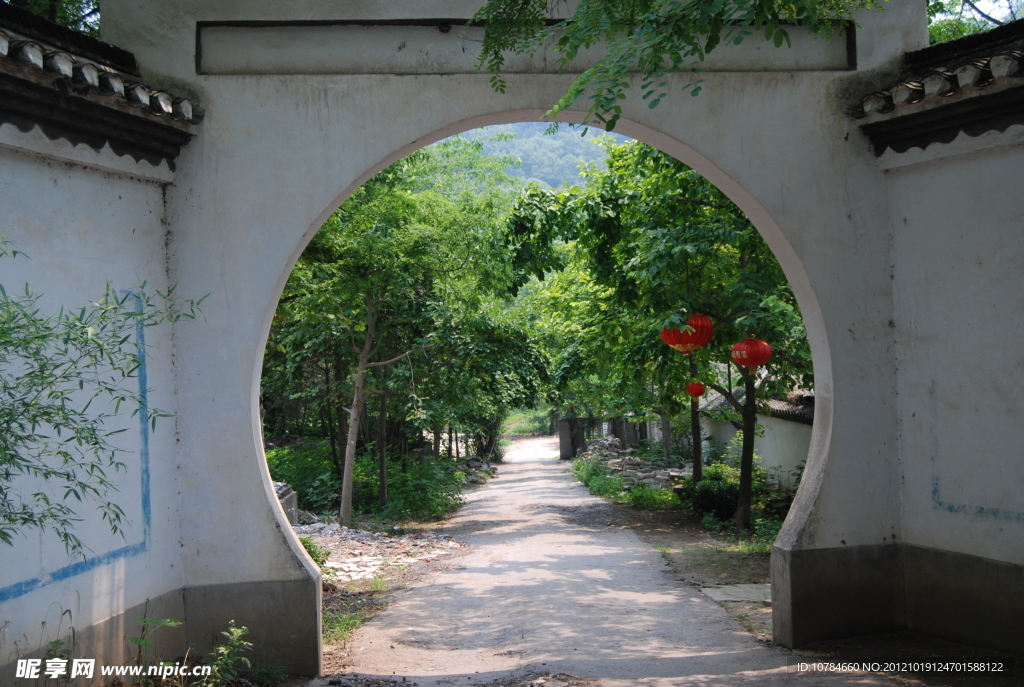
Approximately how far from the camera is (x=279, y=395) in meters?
18.2

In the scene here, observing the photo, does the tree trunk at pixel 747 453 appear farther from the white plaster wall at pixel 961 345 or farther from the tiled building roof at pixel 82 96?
the tiled building roof at pixel 82 96

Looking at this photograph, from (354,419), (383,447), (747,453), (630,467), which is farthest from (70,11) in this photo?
(630,467)

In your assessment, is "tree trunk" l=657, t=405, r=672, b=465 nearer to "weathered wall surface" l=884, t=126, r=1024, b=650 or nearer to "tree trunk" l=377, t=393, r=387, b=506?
"tree trunk" l=377, t=393, r=387, b=506

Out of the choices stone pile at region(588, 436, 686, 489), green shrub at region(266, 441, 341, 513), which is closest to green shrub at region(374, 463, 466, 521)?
green shrub at region(266, 441, 341, 513)

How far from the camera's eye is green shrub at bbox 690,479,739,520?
11.7 m

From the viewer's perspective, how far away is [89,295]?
3.97 meters

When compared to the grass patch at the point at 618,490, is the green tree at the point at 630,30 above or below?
above

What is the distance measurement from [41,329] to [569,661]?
11.3ft

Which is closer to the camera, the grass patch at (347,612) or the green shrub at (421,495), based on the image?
the grass patch at (347,612)

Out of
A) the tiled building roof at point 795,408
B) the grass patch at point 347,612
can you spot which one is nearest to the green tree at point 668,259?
the tiled building roof at point 795,408

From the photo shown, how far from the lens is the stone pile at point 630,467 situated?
671 inches

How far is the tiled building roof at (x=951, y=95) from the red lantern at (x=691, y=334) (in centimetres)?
321

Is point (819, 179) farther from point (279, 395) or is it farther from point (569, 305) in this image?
point (279, 395)

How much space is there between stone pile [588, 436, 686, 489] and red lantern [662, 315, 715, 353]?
338 inches
